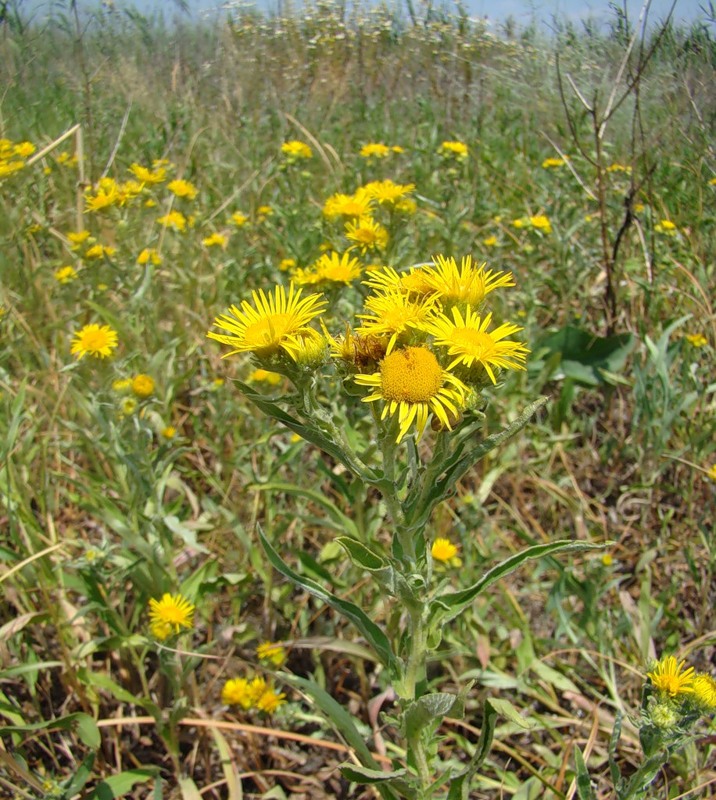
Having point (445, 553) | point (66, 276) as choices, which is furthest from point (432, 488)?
point (66, 276)

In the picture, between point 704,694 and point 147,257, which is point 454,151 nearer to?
point 147,257

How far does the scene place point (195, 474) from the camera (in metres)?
2.85

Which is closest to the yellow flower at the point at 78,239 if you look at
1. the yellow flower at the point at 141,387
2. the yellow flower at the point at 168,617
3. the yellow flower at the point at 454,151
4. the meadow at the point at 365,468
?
the meadow at the point at 365,468

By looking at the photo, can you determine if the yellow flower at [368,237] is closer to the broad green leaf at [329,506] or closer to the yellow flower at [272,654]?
the broad green leaf at [329,506]

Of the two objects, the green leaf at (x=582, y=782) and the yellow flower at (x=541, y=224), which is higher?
the yellow flower at (x=541, y=224)

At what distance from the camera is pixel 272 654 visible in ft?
7.20

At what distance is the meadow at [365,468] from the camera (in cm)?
130

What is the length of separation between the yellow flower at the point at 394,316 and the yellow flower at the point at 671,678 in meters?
0.88

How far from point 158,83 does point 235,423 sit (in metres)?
3.77

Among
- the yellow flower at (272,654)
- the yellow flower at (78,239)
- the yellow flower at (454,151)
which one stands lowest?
the yellow flower at (272,654)

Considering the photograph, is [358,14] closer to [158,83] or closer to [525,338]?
[158,83]

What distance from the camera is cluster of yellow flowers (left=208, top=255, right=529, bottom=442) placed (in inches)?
46.1

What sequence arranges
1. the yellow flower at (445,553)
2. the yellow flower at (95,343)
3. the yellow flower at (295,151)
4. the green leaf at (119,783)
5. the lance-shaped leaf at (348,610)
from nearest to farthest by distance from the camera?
the lance-shaped leaf at (348,610)
the green leaf at (119,783)
the yellow flower at (445,553)
the yellow flower at (95,343)
the yellow flower at (295,151)

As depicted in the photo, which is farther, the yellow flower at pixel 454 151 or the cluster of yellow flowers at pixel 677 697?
the yellow flower at pixel 454 151
